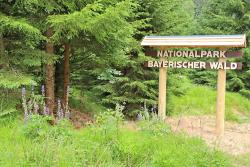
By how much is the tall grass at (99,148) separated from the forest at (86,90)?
0.6 inches

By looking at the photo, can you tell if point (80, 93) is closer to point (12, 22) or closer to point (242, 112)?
point (12, 22)

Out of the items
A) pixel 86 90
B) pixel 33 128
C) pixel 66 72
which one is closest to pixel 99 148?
pixel 33 128

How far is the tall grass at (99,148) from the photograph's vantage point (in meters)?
5.32

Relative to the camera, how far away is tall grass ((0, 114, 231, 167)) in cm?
532

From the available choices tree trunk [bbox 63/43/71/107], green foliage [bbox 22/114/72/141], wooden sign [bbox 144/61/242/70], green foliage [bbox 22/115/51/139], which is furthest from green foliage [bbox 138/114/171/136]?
wooden sign [bbox 144/61/242/70]

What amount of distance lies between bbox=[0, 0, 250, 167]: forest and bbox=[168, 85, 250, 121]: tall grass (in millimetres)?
212

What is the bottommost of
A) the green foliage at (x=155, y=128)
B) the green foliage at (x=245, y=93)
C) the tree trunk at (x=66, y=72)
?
the green foliage at (x=155, y=128)

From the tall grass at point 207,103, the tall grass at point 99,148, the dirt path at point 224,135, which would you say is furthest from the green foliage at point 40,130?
the tall grass at point 207,103

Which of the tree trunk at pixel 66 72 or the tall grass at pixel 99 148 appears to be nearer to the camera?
the tall grass at pixel 99 148

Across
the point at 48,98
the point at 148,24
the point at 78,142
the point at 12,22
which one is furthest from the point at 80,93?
the point at 78,142

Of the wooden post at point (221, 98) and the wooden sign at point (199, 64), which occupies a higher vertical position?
the wooden sign at point (199, 64)

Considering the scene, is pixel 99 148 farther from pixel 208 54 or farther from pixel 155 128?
pixel 208 54

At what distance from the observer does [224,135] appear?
34.9 feet

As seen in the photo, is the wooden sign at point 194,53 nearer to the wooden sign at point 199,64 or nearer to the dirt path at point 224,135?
the wooden sign at point 199,64
